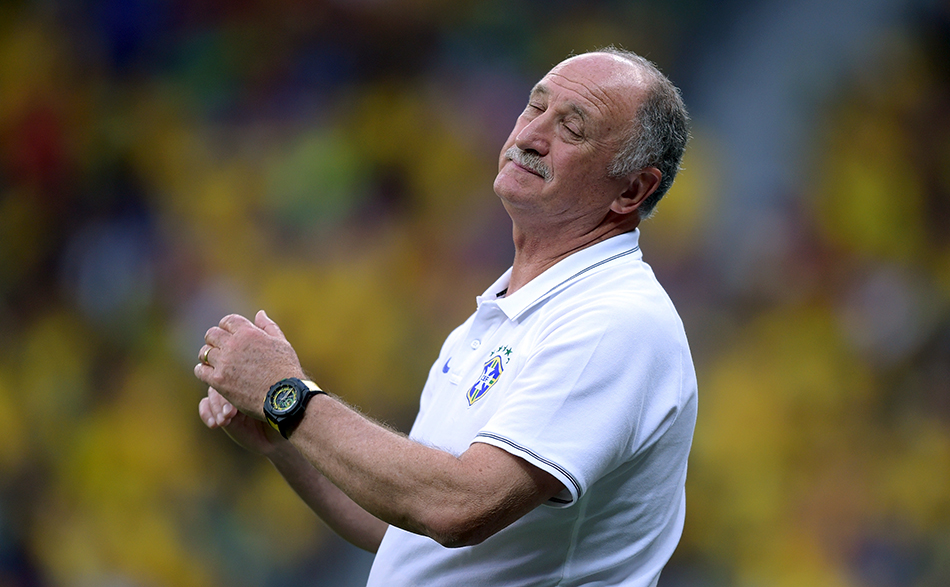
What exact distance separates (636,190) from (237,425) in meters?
0.85

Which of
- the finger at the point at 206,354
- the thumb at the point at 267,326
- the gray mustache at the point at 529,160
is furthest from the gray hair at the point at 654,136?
the finger at the point at 206,354

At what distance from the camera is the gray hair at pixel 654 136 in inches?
59.7

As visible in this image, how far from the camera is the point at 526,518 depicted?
126cm

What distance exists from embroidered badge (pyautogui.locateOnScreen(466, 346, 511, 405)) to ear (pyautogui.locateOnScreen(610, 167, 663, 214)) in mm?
354

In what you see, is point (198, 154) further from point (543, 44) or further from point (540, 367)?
point (540, 367)

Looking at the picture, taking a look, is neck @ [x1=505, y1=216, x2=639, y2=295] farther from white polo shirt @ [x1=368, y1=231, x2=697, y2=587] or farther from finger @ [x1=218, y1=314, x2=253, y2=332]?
finger @ [x1=218, y1=314, x2=253, y2=332]

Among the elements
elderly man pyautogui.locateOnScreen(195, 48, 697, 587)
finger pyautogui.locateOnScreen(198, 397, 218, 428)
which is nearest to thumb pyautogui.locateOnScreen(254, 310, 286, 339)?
elderly man pyautogui.locateOnScreen(195, 48, 697, 587)

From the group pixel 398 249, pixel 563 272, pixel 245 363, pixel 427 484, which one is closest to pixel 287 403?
pixel 245 363

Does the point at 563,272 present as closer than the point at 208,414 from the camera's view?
Yes

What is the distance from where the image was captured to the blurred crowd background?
11.5 ft

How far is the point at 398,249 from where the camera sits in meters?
3.82

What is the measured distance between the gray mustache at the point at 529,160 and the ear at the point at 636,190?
0.43 ft

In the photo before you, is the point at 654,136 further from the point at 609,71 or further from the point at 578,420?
the point at 578,420

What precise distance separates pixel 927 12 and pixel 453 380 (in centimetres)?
319
